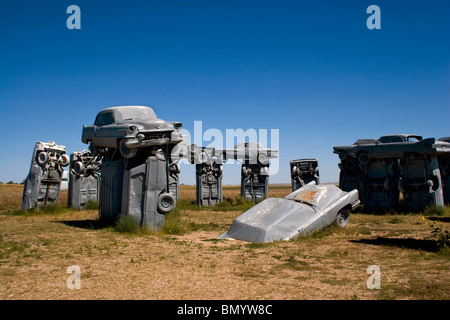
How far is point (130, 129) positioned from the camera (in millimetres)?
10812

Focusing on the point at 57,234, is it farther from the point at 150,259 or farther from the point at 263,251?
the point at 263,251

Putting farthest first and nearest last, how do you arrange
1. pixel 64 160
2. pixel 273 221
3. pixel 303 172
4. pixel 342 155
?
pixel 303 172, pixel 342 155, pixel 64 160, pixel 273 221

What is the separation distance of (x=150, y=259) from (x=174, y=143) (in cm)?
461

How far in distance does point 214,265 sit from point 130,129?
5.37 m

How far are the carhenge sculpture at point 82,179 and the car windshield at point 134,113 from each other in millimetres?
7625

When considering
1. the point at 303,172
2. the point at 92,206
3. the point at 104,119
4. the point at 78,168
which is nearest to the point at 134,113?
the point at 104,119

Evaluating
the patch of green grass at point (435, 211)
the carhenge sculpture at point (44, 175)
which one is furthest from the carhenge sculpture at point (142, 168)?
the patch of green grass at point (435, 211)

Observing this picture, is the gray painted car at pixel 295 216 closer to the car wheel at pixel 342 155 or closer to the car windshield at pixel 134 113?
the car windshield at pixel 134 113

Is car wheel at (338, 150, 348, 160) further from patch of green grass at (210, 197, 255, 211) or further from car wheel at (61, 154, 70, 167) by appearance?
car wheel at (61, 154, 70, 167)

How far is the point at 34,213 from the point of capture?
16.6m

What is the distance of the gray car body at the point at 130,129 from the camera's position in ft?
35.5

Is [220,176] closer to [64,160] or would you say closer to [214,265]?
[64,160]

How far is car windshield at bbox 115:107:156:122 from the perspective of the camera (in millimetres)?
12188

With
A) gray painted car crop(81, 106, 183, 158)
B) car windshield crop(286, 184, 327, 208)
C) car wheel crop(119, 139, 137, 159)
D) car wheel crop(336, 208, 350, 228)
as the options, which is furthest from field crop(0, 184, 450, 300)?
gray painted car crop(81, 106, 183, 158)
